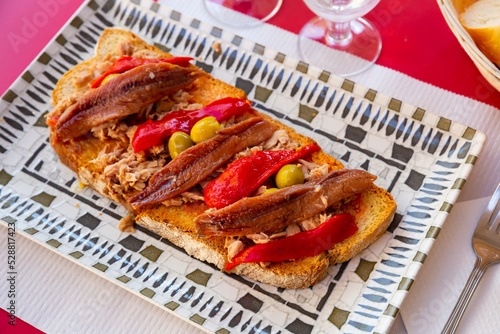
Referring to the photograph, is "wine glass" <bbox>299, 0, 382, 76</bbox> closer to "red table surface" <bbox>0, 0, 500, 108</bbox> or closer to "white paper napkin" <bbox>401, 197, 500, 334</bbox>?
"red table surface" <bbox>0, 0, 500, 108</bbox>

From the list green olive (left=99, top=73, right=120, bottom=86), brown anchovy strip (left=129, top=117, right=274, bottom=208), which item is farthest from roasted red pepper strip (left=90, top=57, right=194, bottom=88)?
brown anchovy strip (left=129, top=117, right=274, bottom=208)

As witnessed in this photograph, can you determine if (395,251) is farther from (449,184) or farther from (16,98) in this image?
(16,98)

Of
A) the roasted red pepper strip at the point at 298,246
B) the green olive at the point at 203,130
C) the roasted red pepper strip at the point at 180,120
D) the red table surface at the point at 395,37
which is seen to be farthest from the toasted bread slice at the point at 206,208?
the red table surface at the point at 395,37

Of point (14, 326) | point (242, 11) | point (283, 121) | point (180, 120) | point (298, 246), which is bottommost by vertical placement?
point (14, 326)

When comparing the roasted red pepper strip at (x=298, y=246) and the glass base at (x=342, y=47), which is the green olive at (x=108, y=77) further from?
the roasted red pepper strip at (x=298, y=246)

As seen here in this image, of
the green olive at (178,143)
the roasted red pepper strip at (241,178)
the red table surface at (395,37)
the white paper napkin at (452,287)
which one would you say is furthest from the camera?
the red table surface at (395,37)

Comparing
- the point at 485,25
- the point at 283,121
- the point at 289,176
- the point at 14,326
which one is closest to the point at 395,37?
the point at 485,25

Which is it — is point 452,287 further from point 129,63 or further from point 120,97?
point 129,63
